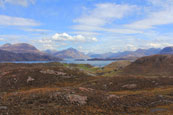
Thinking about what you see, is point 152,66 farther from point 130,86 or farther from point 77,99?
point 77,99

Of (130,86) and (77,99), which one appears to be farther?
(130,86)

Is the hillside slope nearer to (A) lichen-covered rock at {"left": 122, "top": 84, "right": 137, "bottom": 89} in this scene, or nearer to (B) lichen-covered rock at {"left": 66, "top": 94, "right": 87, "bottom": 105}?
(A) lichen-covered rock at {"left": 122, "top": 84, "right": 137, "bottom": 89}

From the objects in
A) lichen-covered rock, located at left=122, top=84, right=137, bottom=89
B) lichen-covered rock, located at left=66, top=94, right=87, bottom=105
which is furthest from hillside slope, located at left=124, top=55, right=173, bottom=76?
lichen-covered rock, located at left=66, top=94, right=87, bottom=105

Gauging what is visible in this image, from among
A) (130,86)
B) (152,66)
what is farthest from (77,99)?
(152,66)

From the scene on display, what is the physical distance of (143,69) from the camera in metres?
85.1

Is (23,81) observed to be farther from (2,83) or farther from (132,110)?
(132,110)

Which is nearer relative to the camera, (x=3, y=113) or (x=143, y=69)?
(x=3, y=113)

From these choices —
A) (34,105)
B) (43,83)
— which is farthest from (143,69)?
(34,105)

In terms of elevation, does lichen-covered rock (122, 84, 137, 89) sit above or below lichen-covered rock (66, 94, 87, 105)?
below

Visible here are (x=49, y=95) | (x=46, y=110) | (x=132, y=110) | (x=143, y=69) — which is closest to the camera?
(x=46, y=110)

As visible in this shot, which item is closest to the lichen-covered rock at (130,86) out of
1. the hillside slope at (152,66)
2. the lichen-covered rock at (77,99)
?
the lichen-covered rock at (77,99)

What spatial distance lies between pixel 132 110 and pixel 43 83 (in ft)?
109

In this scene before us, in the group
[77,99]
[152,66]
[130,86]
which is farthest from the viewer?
[152,66]

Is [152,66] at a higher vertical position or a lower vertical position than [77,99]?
higher
